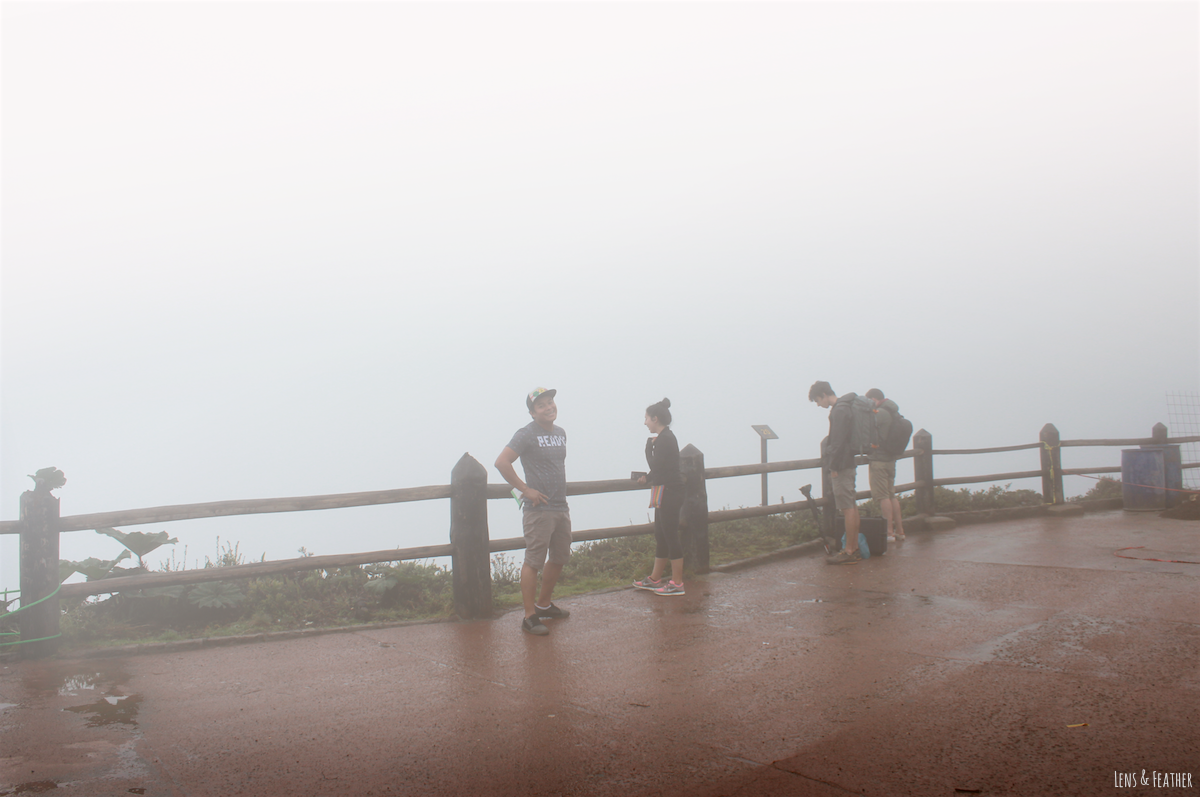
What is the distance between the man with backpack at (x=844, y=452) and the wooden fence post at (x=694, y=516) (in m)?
1.39

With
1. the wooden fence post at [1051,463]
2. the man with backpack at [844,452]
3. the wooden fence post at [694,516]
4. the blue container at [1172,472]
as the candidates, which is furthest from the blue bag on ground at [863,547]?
the blue container at [1172,472]

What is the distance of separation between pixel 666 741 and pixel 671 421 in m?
3.84

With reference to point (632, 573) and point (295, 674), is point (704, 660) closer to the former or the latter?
point (295, 674)

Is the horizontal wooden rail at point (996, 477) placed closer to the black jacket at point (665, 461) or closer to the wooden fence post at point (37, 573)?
the black jacket at point (665, 461)

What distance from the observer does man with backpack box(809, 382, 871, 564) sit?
26.1ft

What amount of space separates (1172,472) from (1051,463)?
6.18 feet

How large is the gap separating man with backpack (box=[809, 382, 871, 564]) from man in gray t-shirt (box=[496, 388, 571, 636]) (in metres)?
3.46

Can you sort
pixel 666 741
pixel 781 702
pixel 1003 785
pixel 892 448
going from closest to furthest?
pixel 1003 785 < pixel 666 741 < pixel 781 702 < pixel 892 448

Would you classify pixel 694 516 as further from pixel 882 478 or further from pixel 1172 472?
pixel 1172 472

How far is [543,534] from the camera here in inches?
224

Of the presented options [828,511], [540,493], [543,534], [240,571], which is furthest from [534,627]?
[828,511]

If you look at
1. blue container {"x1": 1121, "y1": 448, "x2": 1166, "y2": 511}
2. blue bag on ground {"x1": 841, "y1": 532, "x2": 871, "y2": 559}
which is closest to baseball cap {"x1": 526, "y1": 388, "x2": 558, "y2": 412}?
blue bag on ground {"x1": 841, "y1": 532, "x2": 871, "y2": 559}

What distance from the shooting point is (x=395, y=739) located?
3.51 m

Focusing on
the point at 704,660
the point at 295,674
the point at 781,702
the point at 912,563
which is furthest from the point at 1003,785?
the point at 912,563
